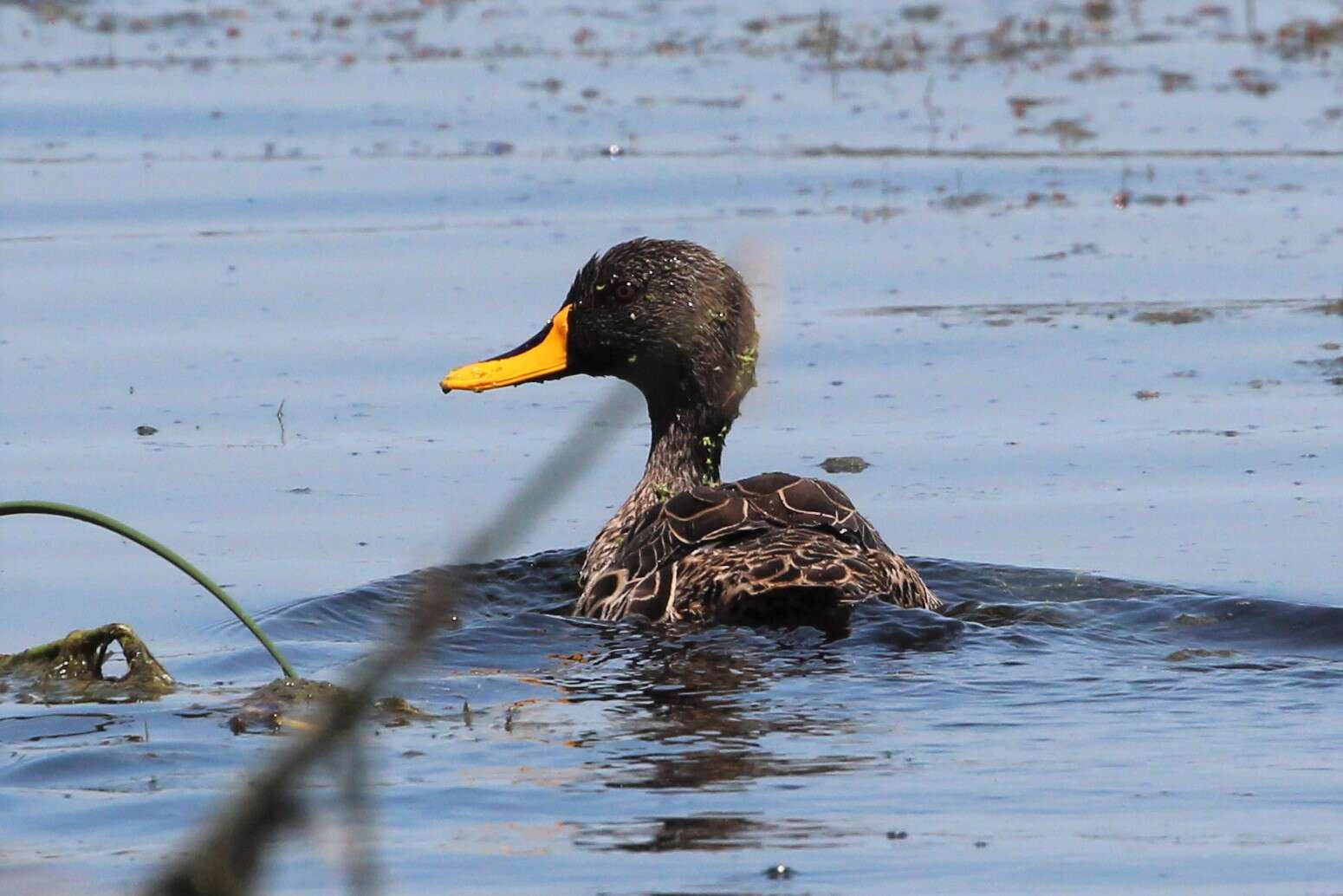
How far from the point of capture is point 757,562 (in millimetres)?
6715

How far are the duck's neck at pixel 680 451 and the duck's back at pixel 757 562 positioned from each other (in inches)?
27.6

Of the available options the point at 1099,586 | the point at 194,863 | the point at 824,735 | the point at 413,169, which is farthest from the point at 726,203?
the point at 194,863

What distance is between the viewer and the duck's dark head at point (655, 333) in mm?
8016

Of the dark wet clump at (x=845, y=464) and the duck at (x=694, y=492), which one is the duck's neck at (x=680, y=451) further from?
the dark wet clump at (x=845, y=464)

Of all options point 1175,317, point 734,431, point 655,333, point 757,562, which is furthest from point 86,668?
point 1175,317

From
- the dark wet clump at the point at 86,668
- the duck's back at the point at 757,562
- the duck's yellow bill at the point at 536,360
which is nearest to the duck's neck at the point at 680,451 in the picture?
the duck's yellow bill at the point at 536,360

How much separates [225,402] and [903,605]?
14.9 ft

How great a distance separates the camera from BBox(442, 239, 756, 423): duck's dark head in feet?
26.3

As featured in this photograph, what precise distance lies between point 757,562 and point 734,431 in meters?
3.68

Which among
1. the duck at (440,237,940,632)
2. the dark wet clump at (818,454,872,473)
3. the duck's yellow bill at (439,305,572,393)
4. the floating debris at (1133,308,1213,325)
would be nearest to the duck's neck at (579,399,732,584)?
the duck at (440,237,940,632)

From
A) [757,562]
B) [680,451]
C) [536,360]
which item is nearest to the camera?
[757,562]

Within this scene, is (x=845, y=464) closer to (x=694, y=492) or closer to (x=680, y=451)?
(x=680, y=451)

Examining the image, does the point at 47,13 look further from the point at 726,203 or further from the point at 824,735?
the point at 824,735

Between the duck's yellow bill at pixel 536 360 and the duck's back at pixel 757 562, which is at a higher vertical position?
the duck's yellow bill at pixel 536 360
